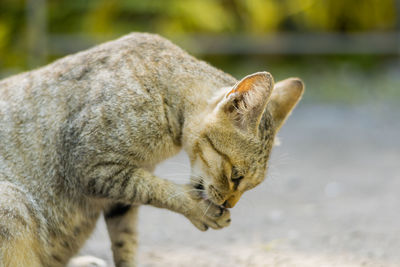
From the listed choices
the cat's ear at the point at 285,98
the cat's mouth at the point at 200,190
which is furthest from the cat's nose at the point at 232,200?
the cat's ear at the point at 285,98

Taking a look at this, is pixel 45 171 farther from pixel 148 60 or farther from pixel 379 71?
pixel 379 71

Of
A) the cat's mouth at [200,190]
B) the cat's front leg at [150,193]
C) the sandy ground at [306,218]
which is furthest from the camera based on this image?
the sandy ground at [306,218]

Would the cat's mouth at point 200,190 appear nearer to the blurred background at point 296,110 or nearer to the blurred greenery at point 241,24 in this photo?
the blurred background at point 296,110

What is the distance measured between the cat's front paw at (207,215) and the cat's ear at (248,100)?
18.9 inches

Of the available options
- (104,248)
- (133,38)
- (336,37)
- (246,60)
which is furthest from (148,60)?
(246,60)

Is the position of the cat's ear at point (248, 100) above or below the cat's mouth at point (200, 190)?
above

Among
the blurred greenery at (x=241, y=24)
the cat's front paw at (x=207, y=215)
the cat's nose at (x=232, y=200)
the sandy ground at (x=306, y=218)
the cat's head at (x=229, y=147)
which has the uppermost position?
the cat's head at (x=229, y=147)

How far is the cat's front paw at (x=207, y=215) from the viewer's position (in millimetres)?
3361

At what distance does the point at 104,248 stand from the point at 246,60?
24.4 feet

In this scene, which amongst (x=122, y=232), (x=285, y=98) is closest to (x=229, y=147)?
(x=285, y=98)

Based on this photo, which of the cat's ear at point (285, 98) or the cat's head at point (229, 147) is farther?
the cat's ear at point (285, 98)

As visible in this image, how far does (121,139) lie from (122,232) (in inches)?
29.7

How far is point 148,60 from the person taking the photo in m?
3.54

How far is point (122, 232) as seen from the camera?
3758mm
